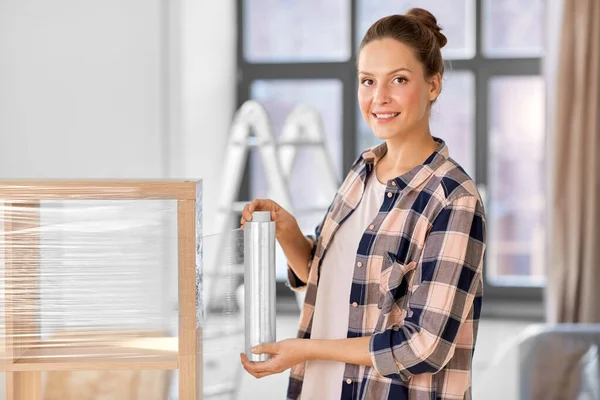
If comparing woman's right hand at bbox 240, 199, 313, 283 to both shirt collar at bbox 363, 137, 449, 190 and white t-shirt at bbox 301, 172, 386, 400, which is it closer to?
white t-shirt at bbox 301, 172, 386, 400

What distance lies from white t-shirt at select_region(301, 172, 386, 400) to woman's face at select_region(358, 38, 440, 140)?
0.52 feet

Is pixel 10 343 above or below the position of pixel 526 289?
above

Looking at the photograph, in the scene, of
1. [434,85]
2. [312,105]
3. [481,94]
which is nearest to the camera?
[434,85]

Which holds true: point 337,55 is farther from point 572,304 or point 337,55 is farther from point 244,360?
point 244,360

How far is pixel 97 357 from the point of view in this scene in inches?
56.0

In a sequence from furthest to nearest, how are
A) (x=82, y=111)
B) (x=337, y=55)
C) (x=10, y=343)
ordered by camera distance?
(x=337, y=55), (x=82, y=111), (x=10, y=343)

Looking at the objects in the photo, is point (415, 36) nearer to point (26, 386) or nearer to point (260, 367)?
point (260, 367)

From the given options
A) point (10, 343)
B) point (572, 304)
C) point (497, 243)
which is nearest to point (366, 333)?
point (10, 343)

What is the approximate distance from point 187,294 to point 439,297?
42 cm

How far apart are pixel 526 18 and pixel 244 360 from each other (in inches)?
128

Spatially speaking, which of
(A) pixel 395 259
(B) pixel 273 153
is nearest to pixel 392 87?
(A) pixel 395 259

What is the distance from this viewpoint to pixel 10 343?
4.56 ft

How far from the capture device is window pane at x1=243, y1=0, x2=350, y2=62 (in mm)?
4406

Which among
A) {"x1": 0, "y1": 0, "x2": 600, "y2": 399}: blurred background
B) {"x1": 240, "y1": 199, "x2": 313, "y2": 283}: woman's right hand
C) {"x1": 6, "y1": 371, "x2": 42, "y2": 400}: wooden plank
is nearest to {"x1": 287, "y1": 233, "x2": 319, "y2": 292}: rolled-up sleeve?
{"x1": 240, "y1": 199, "x2": 313, "y2": 283}: woman's right hand
